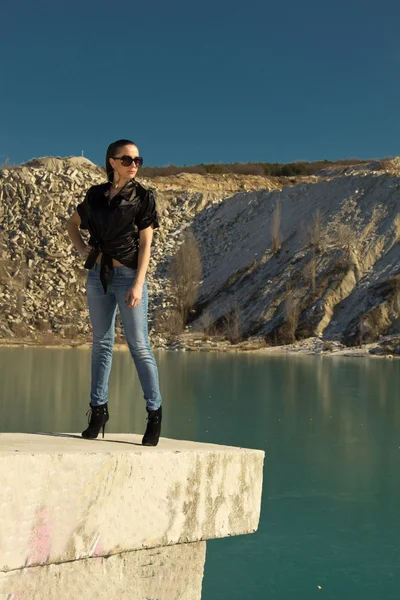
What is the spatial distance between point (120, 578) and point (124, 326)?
1234 millimetres

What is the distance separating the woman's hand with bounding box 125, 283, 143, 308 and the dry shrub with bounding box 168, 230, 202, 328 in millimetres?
27723

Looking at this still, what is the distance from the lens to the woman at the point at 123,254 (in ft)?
12.5

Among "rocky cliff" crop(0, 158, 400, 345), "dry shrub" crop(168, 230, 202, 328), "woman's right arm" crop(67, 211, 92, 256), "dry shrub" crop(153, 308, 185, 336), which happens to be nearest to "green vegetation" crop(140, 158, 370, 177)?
"rocky cliff" crop(0, 158, 400, 345)

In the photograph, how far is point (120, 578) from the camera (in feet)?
9.98

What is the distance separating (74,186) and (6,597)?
128 feet

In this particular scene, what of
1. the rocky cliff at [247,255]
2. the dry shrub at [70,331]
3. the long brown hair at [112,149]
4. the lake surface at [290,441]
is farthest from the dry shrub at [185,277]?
the long brown hair at [112,149]

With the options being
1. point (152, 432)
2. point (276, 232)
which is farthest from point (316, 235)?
point (152, 432)

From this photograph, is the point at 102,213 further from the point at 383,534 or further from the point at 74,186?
the point at 74,186

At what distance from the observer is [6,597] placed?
272cm

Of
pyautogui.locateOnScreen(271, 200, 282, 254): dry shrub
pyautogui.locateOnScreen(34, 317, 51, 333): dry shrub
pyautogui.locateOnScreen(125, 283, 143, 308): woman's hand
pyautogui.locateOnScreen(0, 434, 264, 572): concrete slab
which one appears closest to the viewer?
pyautogui.locateOnScreen(0, 434, 264, 572): concrete slab

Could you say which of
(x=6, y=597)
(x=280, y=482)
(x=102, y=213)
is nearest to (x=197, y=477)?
(x=6, y=597)

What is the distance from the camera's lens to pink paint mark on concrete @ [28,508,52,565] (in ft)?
9.11

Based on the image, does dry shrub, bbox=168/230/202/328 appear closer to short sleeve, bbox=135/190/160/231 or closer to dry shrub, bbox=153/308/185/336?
dry shrub, bbox=153/308/185/336

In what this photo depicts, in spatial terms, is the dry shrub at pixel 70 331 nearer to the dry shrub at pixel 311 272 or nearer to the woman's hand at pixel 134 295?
the dry shrub at pixel 311 272
